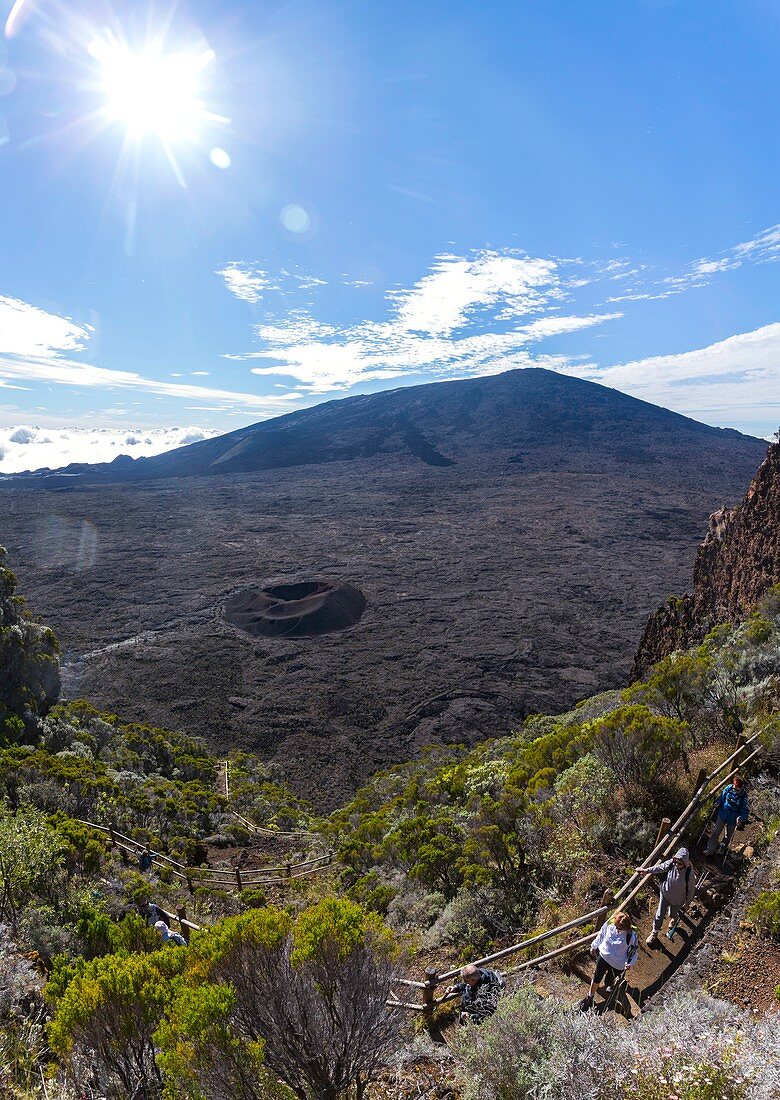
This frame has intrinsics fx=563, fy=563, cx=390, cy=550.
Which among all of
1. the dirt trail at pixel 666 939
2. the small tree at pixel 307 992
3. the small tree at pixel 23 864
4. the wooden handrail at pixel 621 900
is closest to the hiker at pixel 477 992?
the wooden handrail at pixel 621 900

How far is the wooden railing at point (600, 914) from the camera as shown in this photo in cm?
442

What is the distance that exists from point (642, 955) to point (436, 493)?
71.7 m

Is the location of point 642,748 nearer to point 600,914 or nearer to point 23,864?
point 600,914

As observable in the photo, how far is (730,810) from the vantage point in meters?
4.89

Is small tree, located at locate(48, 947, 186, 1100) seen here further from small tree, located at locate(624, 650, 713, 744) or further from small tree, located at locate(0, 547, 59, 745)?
small tree, located at locate(0, 547, 59, 745)

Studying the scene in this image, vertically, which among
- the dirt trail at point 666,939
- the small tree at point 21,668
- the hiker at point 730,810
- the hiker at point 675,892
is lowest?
the small tree at point 21,668

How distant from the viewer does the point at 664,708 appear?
8297mm

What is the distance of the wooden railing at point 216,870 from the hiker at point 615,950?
8189mm

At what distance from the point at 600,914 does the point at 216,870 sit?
32.2 feet

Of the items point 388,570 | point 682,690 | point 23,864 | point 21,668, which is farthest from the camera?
point 388,570

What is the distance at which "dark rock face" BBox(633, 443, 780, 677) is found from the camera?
13.1 m

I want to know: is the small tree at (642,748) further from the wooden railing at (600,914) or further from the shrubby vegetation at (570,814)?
the wooden railing at (600,914)

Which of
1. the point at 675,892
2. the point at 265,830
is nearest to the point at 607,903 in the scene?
the point at 675,892

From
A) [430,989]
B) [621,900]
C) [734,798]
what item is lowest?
[430,989]
